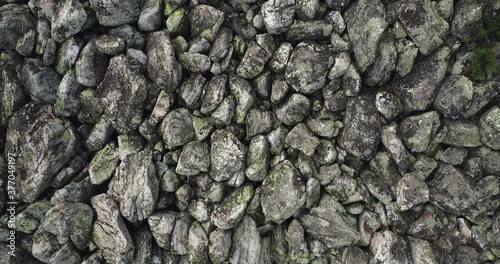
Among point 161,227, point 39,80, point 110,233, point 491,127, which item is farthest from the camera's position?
point 39,80

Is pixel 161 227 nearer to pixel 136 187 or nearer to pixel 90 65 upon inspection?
pixel 136 187

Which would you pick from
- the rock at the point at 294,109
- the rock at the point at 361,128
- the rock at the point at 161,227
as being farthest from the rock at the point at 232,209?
the rock at the point at 361,128

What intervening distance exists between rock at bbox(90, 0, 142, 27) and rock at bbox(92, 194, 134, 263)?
6599 millimetres

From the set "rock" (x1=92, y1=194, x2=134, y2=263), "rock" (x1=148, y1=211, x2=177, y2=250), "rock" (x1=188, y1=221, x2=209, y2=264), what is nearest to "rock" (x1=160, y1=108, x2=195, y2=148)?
"rock" (x1=148, y1=211, x2=177, y2=250)

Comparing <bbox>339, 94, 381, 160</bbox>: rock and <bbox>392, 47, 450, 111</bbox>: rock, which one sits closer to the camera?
<bbox>392, 47, 450, 111</bbox>: rock

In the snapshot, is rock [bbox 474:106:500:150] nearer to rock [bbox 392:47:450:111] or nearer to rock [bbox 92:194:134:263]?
rock [bbox 392:47:450:111]

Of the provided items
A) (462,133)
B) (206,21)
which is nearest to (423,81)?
(462,133)

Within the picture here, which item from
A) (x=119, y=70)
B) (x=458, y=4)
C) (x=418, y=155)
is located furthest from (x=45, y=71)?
(x=458, y=4)

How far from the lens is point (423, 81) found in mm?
13547

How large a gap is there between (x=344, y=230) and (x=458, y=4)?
353 inches

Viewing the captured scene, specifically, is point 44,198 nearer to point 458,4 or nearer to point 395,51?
point 395,51

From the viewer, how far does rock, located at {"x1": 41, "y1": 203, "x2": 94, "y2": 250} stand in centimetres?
1388

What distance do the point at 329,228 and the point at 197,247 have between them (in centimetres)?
485

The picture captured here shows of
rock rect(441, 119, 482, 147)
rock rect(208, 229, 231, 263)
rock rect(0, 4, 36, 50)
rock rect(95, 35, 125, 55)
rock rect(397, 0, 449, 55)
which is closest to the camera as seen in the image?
rock rect(397, 0, 449, 55)
